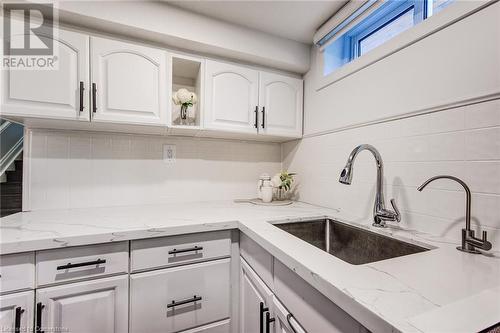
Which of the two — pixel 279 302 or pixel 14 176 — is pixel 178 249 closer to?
pixel 279 302

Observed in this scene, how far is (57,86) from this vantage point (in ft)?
3.77

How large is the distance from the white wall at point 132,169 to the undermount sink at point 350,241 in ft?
2.45

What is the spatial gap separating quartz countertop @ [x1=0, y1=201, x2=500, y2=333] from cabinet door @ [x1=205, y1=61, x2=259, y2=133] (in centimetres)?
63

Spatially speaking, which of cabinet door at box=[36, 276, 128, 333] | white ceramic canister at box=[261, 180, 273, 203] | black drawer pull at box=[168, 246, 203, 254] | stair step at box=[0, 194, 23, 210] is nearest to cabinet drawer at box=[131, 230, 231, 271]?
black drawer pull at box=[168, 246, 203, 254]

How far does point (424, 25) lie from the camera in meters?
0.97

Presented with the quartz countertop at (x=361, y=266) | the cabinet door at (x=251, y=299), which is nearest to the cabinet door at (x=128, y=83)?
the quartz countertop at (x=361, y=266)

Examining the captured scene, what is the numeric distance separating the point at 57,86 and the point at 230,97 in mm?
942

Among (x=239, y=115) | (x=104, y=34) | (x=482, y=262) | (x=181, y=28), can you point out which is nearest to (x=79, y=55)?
(x=104, y=34)

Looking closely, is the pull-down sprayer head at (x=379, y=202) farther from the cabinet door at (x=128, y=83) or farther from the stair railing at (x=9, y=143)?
the stair railing at (x=9, y=143)

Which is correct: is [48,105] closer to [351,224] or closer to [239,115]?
[239,115]

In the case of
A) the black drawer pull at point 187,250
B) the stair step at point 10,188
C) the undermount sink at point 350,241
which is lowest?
the black drawer pull at point 187,250

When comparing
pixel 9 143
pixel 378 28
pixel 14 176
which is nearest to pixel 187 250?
pixel 14 176

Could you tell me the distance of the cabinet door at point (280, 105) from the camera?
5.35 feet

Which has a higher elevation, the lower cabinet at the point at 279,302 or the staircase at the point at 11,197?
the staircase at the point at 11,197
